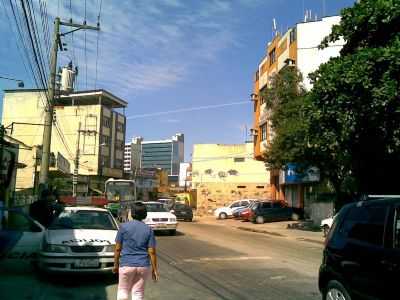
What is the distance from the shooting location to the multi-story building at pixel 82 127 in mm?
83812

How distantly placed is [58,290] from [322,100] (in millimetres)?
11222

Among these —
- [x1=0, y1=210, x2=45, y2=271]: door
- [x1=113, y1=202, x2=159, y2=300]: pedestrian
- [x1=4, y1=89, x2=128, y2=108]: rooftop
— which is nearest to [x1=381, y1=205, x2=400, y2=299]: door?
[x1=113, y1=202, x2=159, y2=300]: pedestrian

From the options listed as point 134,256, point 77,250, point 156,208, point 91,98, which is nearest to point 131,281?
point 134,256

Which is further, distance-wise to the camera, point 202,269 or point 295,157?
point 295,157

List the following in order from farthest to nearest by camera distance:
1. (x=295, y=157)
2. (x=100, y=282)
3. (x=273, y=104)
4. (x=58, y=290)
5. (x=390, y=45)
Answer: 1. (x=273, y=104)
2. (x=295, y=157)
3. (x=390, y=45)
4. (x=100, y=282)
5. (x=58, y=290)

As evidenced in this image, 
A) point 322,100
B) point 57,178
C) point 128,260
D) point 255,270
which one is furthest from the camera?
point 57,178

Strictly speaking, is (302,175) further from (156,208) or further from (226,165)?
(226,165)

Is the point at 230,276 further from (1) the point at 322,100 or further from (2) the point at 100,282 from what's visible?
(1) the point at 322,100

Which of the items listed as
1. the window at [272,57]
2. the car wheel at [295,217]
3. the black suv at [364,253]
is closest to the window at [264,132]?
the window at [272,57]

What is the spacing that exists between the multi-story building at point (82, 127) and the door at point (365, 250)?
77.9 m

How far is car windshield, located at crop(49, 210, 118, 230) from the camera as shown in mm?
11492

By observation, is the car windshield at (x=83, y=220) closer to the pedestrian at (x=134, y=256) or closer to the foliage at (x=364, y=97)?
the pedestrian at (x=134, y=256)

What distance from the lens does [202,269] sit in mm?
12398

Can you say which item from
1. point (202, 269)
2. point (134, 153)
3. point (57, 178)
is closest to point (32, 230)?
point (202, 269)
